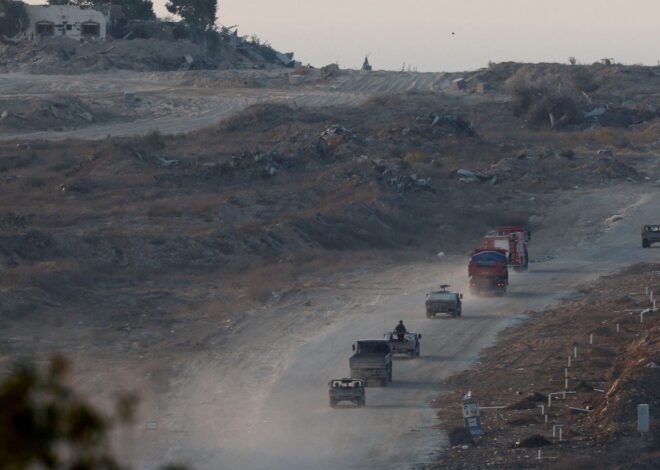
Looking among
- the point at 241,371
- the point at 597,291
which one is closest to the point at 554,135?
the point at 597,291

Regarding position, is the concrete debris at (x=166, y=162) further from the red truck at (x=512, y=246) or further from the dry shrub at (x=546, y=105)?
the dry shrub at (x=546, y=105)

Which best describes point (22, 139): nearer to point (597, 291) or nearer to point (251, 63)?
point (597, 291)

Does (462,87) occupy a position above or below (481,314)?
above

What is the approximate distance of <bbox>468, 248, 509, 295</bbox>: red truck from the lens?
3672 cm

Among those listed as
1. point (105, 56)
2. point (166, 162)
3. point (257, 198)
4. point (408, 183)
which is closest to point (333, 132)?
point (408, 183)

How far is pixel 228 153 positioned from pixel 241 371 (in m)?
34.8

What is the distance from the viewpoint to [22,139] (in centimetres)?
6681

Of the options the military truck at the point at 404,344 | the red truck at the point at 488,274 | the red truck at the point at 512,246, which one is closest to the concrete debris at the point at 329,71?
the red truck at the point at 512,246

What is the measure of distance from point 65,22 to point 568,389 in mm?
91996

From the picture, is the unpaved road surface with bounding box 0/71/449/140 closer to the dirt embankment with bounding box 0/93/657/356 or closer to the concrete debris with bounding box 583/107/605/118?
the dirt embankment with bounding box 0/93/657/356

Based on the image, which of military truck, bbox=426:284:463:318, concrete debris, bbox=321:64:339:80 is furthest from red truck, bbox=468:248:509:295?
concrete debris, bbox=321:64:339:80

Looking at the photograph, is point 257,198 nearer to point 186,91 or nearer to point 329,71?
point 186,91

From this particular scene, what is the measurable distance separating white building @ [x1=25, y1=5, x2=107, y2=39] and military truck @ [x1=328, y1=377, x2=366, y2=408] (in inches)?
3548

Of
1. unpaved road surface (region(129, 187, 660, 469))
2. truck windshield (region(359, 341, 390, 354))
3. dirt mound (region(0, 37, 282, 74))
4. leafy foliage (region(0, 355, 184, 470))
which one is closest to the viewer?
leafy foliage (region(0, 355, 184, 470))
